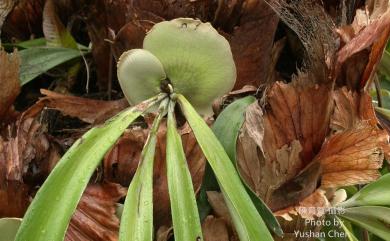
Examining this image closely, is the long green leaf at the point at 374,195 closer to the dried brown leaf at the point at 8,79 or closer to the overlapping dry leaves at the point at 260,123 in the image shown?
the overlapping dry leaves at the point at 260,123

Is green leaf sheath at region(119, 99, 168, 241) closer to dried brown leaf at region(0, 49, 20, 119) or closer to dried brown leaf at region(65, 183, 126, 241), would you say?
dried brown leaf at region(65, 183, 126, 241)

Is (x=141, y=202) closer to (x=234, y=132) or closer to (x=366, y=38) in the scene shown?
(x=234, y=132)

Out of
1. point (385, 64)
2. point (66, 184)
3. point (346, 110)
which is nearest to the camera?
point (66, 184)

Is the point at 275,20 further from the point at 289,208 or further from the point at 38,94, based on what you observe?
the point at 38,94

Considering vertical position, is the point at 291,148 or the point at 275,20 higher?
the point at 275,20

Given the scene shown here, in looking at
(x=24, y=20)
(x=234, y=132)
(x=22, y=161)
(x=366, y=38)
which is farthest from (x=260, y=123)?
(x=24, y=20)

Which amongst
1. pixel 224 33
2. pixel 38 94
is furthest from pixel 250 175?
pixel 38 94

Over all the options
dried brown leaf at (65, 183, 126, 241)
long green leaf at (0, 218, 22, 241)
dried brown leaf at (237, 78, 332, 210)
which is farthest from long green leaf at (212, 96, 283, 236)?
long green leaf at (0, 218, 22, 241)
